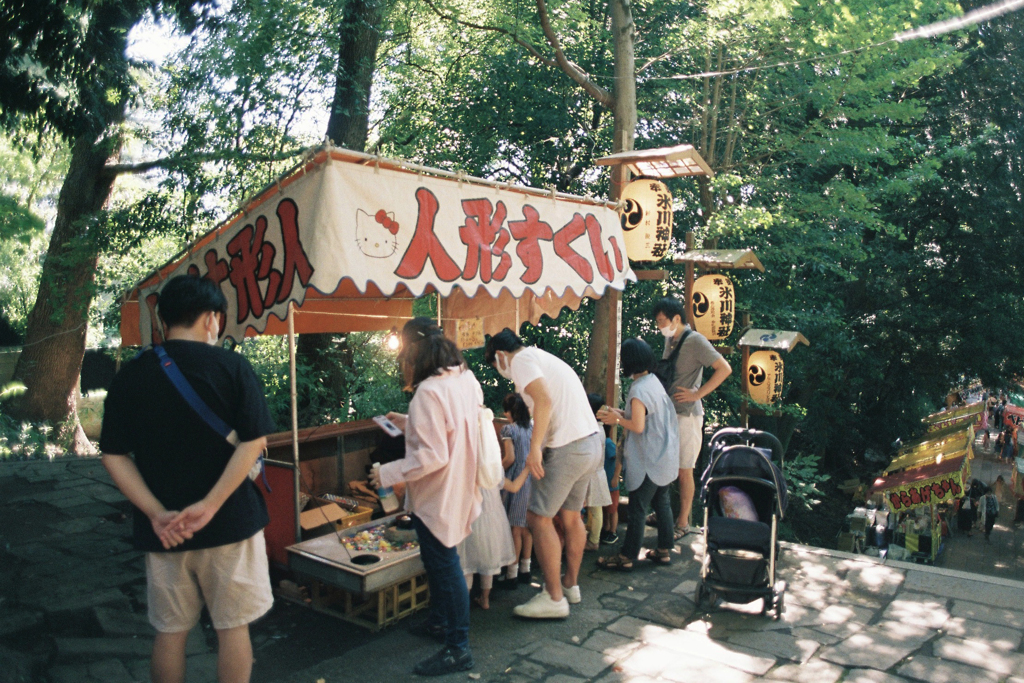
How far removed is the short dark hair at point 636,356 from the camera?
17.1 feet

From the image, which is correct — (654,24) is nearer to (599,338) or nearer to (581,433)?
(599,338)

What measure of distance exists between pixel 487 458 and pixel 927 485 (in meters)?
15.3

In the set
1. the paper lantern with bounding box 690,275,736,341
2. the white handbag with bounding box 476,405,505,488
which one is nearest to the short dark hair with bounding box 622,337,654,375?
the white handbag with bounding box 476,405,505,488

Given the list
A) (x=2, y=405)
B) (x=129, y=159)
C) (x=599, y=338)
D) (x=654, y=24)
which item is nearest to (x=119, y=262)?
(x=129, y=159)

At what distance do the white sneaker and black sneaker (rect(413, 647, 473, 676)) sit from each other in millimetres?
753

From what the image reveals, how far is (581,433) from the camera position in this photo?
4520 millimetres

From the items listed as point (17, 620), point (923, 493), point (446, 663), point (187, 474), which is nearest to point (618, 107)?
point (446, 663)

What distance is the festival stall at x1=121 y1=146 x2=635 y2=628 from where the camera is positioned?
431 centimetres

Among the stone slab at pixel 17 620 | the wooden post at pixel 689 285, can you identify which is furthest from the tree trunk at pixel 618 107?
the stone slab at pixel 17 620

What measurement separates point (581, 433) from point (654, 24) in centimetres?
1148

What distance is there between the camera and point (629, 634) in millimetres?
4523

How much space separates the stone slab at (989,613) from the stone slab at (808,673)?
1.41m

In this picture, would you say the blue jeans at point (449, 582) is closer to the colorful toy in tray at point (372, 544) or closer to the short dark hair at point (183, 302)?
the colorful toy in tray at point (372, 544)

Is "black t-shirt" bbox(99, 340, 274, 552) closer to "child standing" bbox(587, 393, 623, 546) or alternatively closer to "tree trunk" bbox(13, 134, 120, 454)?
"child standing" bbox(587, 393, 623, 546)
